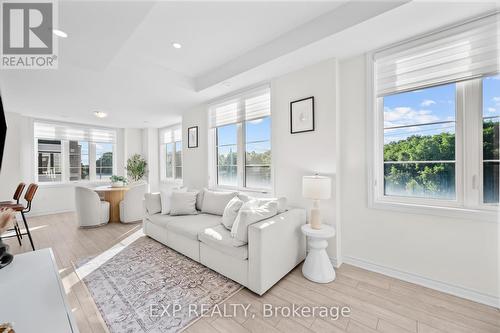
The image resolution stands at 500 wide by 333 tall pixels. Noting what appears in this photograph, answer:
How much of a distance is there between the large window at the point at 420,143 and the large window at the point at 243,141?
1593mm

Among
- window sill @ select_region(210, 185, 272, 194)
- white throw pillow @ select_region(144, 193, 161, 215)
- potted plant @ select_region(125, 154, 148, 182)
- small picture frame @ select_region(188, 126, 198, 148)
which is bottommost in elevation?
white throw pillow @ select_region(144, 193, 161, 215)

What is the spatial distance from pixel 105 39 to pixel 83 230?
3.53 m

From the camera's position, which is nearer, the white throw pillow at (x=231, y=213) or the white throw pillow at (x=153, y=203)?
the white throw pillow at (x=231, y=213)

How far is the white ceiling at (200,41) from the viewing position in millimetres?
1801

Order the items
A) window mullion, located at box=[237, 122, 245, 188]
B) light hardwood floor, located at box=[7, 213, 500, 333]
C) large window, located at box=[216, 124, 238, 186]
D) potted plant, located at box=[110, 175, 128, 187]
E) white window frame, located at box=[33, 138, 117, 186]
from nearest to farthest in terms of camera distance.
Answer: light hardwood floor, located at box=[7, 213, 500, 333] < window mullion, located at box=[237, 122, 245, 188] < large window, located at box=[216, 124, 238, 186] < potted plant, located at box=[110, 175, 128, 187] < white window frame, located at box=[33, 138, 117, 186]

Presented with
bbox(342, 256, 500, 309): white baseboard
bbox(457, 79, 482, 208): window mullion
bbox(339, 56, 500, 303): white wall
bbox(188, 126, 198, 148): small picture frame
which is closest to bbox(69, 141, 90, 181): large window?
bbox(188, 126, 198, 148): small picture frame

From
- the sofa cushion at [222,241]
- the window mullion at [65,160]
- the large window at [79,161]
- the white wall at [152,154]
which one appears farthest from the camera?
the white wall at [152,154]

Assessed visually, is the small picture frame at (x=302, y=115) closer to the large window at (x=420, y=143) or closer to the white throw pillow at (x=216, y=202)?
the large window at (x=420, y=143)

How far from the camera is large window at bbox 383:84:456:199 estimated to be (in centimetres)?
203

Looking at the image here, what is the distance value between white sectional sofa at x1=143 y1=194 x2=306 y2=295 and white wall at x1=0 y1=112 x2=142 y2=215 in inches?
169

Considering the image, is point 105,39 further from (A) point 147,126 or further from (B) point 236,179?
(A) point 147,126

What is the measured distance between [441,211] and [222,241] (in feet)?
7.15

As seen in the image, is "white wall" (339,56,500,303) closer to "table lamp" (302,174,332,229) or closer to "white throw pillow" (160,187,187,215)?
"table lamp" (302,174,332,229)

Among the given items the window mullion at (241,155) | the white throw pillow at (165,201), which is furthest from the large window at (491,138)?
the white throw pillow at (165,201)
